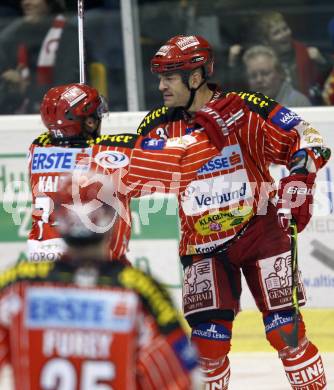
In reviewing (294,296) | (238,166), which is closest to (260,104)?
(238,166)

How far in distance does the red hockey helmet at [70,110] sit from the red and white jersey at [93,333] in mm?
1880

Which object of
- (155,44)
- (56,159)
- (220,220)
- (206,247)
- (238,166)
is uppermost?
(155,44)

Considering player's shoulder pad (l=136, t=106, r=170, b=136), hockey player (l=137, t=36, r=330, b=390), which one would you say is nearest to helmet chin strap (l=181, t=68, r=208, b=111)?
hockey player (l=137, t=36, r=330, b=390)

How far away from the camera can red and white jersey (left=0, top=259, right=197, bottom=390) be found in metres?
3.83

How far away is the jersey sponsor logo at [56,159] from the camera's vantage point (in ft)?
18.5

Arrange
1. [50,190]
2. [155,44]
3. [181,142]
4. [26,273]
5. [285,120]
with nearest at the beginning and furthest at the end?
[26,273], [181,142], [50,190], [285,120], [155,44]

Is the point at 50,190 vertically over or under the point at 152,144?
under

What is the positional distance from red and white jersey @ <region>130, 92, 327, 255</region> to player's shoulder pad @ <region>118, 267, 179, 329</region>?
211cm

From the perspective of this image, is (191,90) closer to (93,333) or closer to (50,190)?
(50,190)

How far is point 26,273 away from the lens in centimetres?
395

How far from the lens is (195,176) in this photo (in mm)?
5945

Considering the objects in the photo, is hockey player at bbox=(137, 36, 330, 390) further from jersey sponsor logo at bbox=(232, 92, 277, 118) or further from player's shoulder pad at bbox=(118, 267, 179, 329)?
player's shoulder pad at bbox=(118, 267, 179, 329)

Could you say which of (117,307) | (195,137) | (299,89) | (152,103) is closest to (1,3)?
(152,103)

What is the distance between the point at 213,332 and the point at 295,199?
28.6 inches
